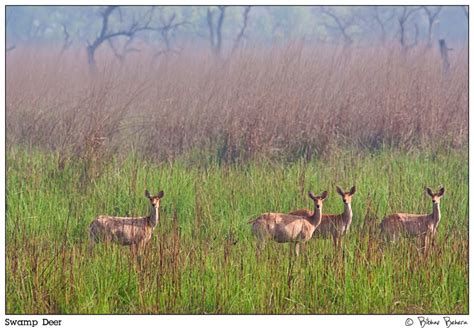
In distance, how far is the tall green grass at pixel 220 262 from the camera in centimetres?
529

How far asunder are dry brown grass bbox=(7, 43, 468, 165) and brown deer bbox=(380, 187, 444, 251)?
2441 mm

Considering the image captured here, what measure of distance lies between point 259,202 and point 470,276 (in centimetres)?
210

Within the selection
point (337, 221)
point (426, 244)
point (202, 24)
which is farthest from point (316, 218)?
point (202, 24)

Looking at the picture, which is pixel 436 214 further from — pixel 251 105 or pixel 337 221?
pixel 251 105

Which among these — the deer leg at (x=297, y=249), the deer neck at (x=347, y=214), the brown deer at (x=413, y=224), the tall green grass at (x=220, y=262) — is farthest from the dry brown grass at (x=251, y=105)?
the deer leg at (x=297, y=249)

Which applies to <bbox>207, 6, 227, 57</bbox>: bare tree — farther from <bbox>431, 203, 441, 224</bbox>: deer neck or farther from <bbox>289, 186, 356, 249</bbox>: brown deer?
<bbox>431, 203, 441, 224</bbox>: deer neck

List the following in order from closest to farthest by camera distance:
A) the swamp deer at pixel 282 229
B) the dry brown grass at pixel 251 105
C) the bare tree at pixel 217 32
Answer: the swamp deer at pixel 282 229, the dry brown grass at pixel 251 105, the bare tree at pixel 217 32

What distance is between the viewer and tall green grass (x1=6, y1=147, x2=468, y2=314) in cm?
529

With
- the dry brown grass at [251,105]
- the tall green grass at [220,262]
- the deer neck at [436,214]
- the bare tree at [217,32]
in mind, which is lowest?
the tall green grass at [220,262]

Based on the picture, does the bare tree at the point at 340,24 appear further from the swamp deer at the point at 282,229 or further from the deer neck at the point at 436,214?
the swamp deer at the point at 282,229

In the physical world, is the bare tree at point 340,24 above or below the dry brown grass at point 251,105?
above

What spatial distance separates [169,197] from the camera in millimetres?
7500

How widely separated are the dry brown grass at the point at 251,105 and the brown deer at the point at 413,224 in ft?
8.01

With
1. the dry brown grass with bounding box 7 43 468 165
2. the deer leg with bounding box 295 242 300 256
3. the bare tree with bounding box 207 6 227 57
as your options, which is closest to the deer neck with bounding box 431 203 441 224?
the deer leg with bounding box 295 242 300 256
